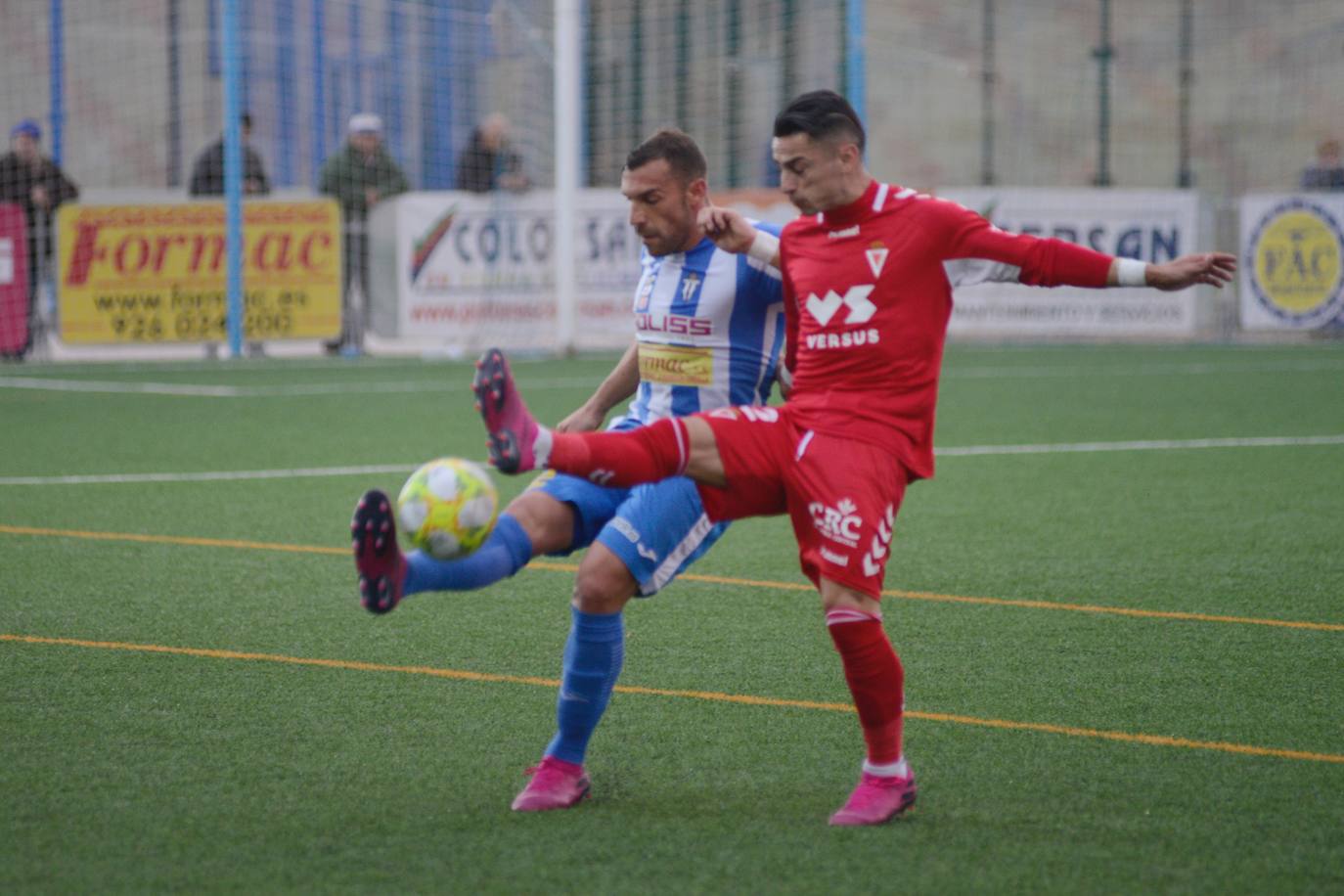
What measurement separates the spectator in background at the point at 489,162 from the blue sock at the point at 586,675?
14.4 m

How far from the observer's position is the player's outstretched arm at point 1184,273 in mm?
3896

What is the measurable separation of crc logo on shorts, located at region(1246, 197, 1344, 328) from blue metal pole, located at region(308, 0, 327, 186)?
1078cm

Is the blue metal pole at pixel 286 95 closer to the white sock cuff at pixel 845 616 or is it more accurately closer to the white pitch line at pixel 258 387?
the white pitch line at pixel 258 387

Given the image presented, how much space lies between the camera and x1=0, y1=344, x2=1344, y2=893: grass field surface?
363 cm

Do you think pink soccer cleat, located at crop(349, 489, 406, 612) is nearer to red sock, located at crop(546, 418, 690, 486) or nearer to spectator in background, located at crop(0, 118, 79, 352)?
red sock, located at crop(546, 418, 690, 486)

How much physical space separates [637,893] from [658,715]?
144cm

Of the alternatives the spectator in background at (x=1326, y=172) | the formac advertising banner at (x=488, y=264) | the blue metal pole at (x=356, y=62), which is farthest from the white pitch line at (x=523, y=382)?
the blue metal pole at (x=356, y=62)

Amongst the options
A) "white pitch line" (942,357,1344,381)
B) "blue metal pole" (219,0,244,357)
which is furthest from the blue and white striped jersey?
"blue metal pole" (219,0,244,357)

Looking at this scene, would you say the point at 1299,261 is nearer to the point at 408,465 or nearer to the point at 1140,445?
the point at 1140,445

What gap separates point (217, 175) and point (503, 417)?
1485 centimetres

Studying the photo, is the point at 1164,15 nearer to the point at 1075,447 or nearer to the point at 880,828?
the point at 1075,447

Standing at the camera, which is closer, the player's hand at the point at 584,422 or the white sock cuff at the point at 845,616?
the white sock cuff at the point at 845,616

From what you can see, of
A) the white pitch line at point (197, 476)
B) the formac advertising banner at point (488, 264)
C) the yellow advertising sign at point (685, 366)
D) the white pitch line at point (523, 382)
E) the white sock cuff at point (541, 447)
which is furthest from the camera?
the formac advertising banner at point (488, 264)

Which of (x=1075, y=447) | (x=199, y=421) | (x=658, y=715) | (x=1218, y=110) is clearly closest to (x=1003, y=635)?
(x=658, y=715)
